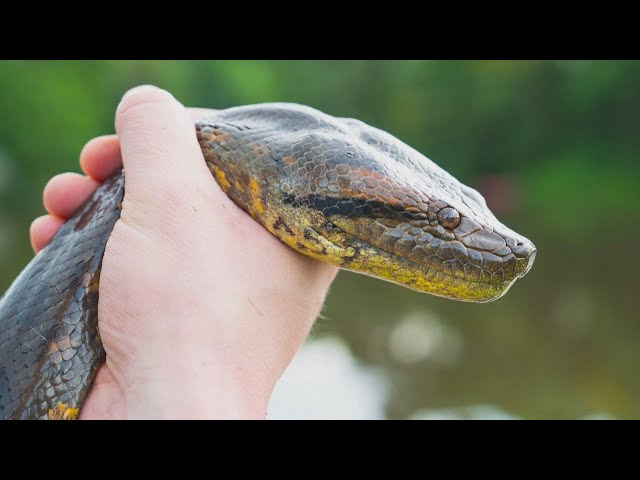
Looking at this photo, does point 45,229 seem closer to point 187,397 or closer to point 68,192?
point 68,192

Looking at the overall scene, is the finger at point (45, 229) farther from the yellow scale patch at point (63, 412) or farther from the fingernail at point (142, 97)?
the yellow scale patch at point (63, 412)

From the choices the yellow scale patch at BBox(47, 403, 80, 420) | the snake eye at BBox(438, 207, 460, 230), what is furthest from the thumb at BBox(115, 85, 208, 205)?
the snake eye at BBox(438, 207, 460, 230)

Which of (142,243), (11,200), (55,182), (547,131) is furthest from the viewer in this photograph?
(547,131)

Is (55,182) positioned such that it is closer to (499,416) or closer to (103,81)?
(499,416)

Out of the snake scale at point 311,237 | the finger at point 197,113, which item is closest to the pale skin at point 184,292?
the snake scale at point 311,237

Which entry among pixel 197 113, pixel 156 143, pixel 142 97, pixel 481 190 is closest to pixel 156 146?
pixel 156 143

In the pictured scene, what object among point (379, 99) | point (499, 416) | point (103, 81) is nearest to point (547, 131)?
point (379, 99)

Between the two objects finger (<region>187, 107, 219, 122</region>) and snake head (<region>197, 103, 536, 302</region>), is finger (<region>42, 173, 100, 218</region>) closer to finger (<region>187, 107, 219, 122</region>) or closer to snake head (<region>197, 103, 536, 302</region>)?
finger (<region>187, 107, 219, 122</region>)
